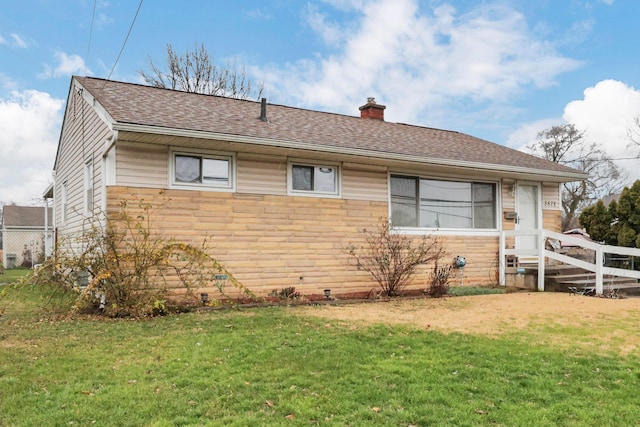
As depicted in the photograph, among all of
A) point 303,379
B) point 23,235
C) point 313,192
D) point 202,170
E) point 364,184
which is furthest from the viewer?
point 23,235

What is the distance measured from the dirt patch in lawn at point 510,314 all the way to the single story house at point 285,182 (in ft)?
6.09

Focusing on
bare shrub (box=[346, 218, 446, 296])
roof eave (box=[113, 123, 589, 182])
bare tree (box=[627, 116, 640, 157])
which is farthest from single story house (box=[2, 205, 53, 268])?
bare tree (box=[627, 116, 640, 157])

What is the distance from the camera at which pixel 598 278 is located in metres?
10.1

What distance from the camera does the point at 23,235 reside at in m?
30.0

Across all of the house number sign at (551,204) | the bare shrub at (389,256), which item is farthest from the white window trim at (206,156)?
the house number sign at (551,204)

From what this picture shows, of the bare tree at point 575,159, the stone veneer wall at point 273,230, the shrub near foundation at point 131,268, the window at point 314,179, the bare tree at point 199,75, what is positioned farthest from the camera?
the bare tree at point 575,159

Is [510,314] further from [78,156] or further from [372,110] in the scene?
[78,156]

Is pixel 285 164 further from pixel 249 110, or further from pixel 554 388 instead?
pixel 554 388

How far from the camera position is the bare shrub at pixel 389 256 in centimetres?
1010

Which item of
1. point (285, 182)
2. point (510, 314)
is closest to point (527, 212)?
point (510, 314)

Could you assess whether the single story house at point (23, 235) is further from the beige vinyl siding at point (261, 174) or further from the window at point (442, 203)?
the window at point (442, 203)

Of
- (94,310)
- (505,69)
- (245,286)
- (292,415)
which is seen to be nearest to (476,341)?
(292,415)

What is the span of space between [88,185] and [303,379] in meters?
8.22

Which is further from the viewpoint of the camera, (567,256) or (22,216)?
(22,216)
